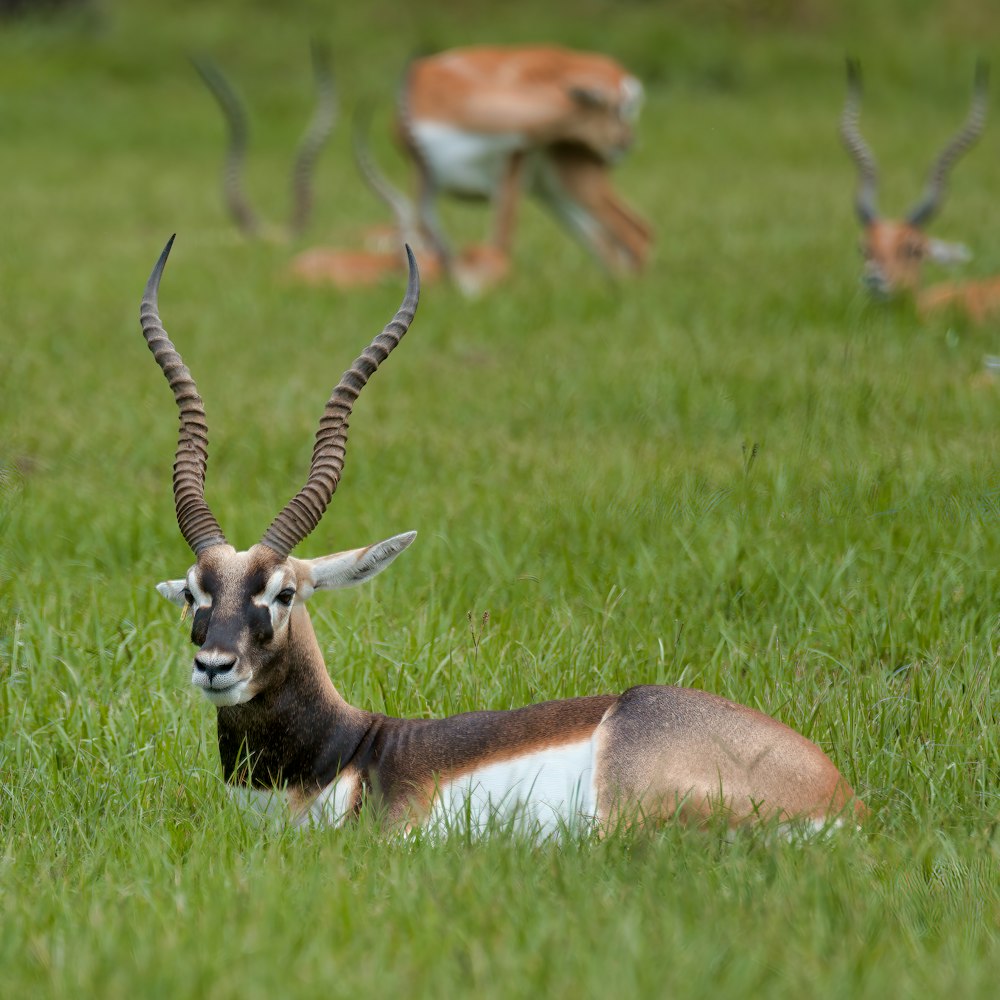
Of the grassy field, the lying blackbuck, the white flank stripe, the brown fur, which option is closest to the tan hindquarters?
the lying blackbuck

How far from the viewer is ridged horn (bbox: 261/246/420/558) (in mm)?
3471

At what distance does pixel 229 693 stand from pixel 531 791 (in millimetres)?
664

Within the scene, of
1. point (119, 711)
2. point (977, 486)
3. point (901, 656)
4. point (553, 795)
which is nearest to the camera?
point (553, 795)

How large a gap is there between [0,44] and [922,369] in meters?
20.7

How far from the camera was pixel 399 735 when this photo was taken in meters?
3.48

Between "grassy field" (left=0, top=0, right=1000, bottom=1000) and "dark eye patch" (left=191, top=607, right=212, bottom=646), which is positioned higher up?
"dark eye patch" (left=191, top=607, right=212, bottom=646)

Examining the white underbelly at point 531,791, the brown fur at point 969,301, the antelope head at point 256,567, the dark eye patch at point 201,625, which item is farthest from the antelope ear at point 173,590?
the brown fur at point 969,301

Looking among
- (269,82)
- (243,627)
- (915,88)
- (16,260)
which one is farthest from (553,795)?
(269,82)

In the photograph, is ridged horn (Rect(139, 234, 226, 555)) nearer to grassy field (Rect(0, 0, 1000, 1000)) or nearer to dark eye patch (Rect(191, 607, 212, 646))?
dark eye patch (Rect(191, 607, 212, 646))

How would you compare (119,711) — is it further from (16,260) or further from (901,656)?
(16,260)

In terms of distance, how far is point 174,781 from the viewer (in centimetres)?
349

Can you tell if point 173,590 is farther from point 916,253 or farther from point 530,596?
point 916,253

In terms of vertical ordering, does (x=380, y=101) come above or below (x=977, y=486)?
below

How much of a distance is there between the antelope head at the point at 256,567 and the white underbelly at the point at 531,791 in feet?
1.59
